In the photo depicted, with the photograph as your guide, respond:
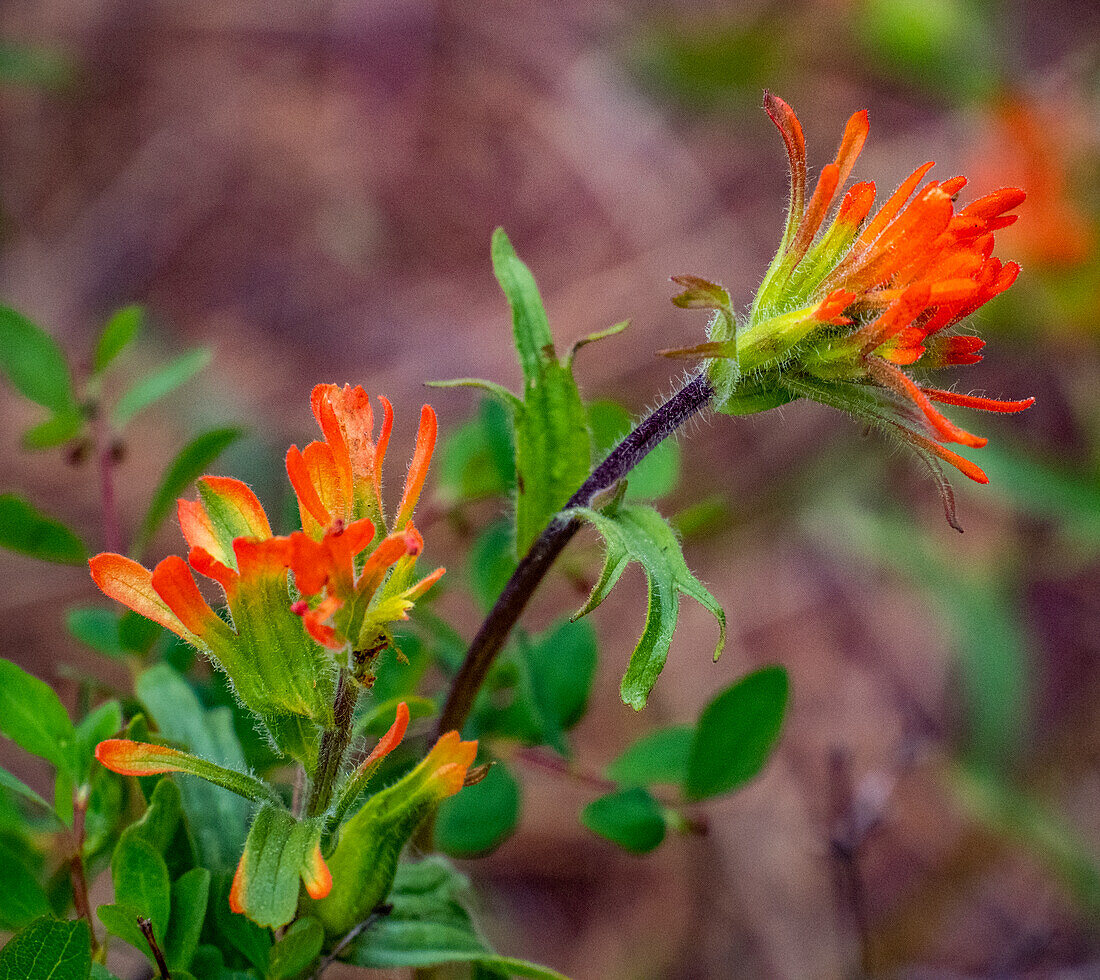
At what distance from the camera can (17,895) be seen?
105cm

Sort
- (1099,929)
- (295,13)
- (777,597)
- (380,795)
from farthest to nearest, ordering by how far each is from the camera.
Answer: (295,13)
(777,597)
(1099,929)
(380,795)

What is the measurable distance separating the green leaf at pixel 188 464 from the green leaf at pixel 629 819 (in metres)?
0.66

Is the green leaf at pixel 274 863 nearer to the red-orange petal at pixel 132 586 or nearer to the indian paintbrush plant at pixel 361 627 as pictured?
the indian paintbrush plant at pixel 361 627

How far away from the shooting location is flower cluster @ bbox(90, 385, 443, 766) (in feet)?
2.81

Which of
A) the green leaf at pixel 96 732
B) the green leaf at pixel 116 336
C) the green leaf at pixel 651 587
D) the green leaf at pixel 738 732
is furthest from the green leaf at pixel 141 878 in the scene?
the green leaf at pixel 116 336

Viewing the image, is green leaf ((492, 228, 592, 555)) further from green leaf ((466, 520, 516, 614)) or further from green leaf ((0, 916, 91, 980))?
green leaf ((0, 916, 91, 980))

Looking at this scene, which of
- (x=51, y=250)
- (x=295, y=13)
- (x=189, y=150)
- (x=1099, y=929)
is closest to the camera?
(x=1099, y=929)

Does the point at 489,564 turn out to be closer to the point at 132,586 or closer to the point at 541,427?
the point at 541,427

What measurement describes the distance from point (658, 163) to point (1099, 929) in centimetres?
300

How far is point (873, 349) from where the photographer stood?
0.95 metres

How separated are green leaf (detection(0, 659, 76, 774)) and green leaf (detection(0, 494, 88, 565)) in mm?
260

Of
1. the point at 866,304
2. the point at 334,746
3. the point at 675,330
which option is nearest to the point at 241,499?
the point at 334,746

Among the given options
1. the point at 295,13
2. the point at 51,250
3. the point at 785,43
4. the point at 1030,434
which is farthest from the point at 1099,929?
the point at 295,13

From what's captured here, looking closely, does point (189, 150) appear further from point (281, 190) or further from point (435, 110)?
point (435, 110)
